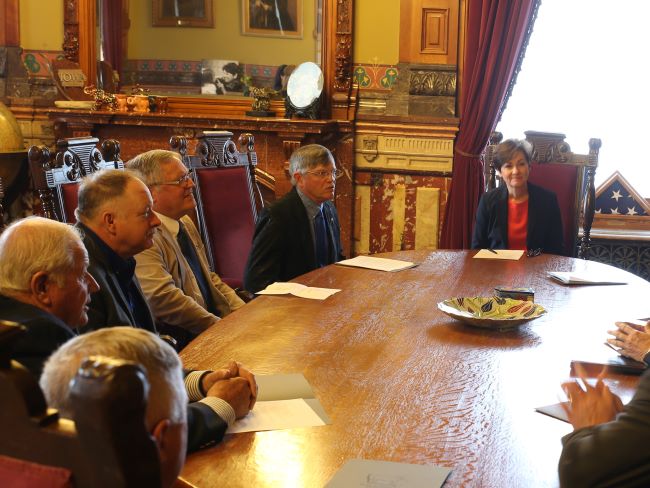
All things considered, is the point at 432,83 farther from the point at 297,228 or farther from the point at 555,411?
the point at 555,411

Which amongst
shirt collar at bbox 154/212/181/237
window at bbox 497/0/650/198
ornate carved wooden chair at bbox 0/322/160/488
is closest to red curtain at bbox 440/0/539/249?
window at bbox 497/0/650/198

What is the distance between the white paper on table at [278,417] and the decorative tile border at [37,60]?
475cm

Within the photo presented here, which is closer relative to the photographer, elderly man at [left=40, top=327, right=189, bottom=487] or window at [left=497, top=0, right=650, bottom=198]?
elderly man at [left=40, top=327, right=189, bottom=487]

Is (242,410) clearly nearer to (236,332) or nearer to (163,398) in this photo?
(236,332)

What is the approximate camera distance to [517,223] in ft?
14.6

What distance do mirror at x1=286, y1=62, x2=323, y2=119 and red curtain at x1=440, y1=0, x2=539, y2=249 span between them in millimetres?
942

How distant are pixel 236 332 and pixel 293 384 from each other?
1.66 ft

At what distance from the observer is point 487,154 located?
15.6ft

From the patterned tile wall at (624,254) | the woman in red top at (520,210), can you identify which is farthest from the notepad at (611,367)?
the patterned tile wall at (624,254)

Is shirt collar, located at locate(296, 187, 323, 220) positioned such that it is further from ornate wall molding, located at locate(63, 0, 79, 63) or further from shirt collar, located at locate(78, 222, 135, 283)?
ornate wall molding, located at locate(63, 0, 79, 63)

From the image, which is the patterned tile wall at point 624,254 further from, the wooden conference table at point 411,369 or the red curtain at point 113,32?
the red curtain at point 113,32

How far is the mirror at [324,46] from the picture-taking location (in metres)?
5.69

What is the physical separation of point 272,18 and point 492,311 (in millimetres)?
3804

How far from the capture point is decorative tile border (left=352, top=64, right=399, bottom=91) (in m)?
5.72
